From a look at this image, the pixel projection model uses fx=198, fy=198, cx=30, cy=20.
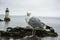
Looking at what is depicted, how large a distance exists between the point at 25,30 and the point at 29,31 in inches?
3.1

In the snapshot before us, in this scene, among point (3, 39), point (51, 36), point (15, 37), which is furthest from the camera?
point (51, 36)

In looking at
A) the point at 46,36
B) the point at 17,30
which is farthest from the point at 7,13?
the point at 46,36

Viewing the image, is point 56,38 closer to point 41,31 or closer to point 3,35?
point 41,31

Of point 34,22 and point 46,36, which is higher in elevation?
point 34,22

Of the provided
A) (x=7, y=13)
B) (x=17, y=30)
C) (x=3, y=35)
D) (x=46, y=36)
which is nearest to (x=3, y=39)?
(x=3, y=35)

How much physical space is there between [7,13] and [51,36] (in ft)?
5.14

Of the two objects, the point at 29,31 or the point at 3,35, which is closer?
the point at 3,35

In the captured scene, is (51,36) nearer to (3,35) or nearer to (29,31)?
(29,31)

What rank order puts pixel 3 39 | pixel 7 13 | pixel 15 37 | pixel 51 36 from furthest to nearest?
pixel 7 13
pixel 51 36
pixel 15 37
pixel 3 39

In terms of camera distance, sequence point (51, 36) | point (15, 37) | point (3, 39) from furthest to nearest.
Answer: point (51, 36)
point (15, 37)
point (3, 39)

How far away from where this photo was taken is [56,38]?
2719 mm

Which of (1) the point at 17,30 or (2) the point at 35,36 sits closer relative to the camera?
(2) the point at 35,36

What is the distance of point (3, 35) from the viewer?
2686 millimetres

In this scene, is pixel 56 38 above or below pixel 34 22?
below
